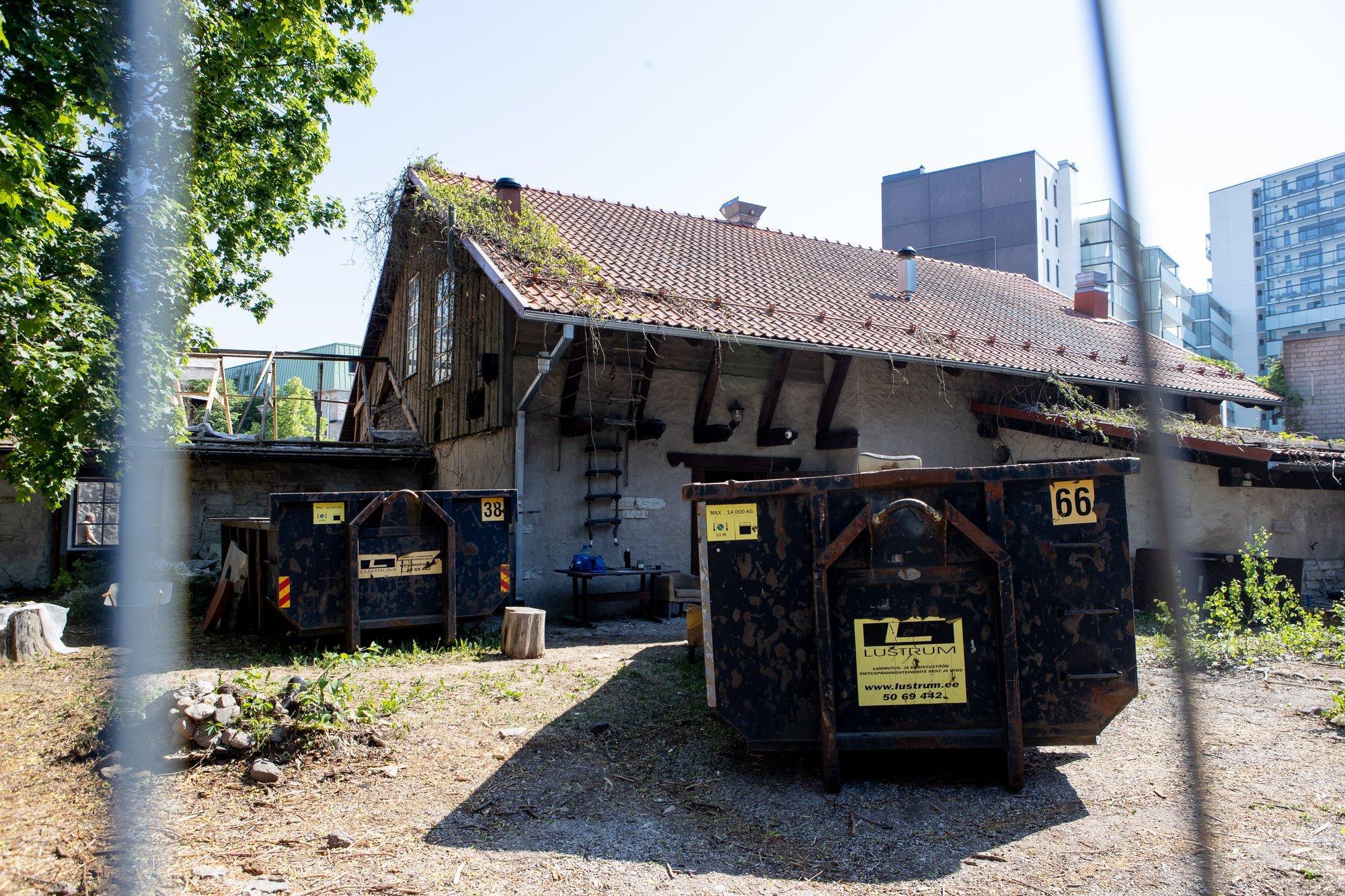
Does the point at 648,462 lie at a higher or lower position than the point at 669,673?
higher

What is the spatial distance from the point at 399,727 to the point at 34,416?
595 cm

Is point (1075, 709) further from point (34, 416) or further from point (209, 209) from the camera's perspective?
point (209, 209)

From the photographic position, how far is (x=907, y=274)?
15.3m

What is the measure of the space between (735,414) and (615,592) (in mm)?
2719

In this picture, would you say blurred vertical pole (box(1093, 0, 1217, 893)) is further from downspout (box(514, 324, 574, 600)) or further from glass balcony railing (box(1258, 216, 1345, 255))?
glass balcony railing (box(1258, 216, 1345, 255))

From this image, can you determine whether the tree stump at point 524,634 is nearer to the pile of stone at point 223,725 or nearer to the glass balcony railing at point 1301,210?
the pile of stone at point 223,725

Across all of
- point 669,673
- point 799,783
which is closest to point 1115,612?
point 799,783

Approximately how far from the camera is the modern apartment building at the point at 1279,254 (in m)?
62.5

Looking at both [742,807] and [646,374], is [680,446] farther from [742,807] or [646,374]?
[742,807]

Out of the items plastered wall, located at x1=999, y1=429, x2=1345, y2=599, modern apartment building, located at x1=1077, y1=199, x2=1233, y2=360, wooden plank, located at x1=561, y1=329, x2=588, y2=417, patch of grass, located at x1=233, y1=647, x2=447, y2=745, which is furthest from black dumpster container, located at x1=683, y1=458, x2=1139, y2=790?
modern apartment building, located at x1=1077, y1=199, x2=1233, y2=360

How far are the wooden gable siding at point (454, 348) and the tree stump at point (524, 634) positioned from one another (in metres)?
3.54

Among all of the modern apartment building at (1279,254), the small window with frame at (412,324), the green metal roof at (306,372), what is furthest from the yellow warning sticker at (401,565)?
the modern apartment building at (1279,254)

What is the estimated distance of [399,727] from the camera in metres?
4.99

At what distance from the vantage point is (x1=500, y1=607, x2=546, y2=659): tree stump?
7477 millimetres
